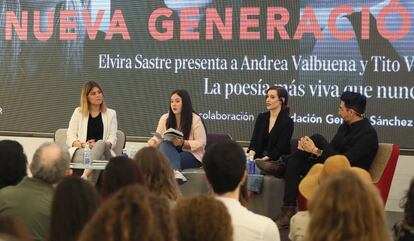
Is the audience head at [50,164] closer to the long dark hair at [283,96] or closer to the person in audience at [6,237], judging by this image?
the person in audience at [6,237]

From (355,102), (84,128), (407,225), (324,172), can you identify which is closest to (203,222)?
(407,225)

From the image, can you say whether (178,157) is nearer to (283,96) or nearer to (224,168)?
(283,96)

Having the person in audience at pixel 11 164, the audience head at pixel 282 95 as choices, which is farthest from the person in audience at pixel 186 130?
the person in audience at pixel 11 164

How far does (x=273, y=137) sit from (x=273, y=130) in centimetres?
6

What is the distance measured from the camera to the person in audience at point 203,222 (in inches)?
85.7

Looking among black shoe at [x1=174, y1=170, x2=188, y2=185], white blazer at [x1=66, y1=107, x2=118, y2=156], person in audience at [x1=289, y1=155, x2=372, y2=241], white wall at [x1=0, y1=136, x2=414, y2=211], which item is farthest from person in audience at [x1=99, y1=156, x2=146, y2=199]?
white wall at [x1=0, y1=136, x2=414, y2=211]

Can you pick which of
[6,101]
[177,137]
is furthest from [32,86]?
[177,137]

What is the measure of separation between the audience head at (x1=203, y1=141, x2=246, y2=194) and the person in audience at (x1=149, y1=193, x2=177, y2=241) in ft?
4.06

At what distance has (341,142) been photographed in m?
6.22

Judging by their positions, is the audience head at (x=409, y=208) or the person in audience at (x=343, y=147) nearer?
the audience head at (x=409, y=208)

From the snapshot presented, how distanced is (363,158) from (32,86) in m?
4.20

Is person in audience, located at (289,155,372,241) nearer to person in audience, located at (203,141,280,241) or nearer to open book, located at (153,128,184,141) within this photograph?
person in audience, located at (203,141,280,241)

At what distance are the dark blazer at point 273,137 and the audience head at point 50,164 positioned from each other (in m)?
3.17

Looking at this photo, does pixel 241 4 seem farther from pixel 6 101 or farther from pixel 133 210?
pixel 133 210
